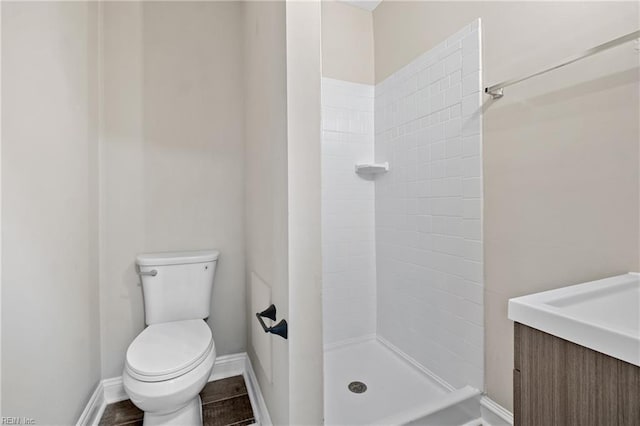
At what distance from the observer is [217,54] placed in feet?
6.22

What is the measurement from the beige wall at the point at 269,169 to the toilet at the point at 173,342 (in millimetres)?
295

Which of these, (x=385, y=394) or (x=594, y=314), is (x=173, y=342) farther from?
(x=594, y=314)

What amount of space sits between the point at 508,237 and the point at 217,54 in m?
1.99

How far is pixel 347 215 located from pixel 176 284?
1.23m

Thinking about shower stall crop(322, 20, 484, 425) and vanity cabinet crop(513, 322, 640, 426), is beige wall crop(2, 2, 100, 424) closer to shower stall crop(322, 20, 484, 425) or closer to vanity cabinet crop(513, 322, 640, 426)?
shower stall crop(322, 20, 484, 425)

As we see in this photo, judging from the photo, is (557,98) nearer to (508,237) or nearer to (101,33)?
(508,237)

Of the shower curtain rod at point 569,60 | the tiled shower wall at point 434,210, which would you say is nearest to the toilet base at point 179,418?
the tiled shower wall at point 434,210

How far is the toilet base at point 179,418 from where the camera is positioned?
4.32ft

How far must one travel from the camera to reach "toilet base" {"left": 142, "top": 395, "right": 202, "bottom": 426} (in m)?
1.32

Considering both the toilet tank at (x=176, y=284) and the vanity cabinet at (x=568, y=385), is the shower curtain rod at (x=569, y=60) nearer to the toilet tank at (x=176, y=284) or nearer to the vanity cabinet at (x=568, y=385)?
the vanity cabinet at (x=568, y=385)

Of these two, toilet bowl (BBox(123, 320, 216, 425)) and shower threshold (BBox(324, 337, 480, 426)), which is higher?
toilet bowl (BBox(123, 320, 216, 425))

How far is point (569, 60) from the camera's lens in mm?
1029

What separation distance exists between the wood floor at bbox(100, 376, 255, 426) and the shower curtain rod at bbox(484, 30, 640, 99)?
1.99 meters

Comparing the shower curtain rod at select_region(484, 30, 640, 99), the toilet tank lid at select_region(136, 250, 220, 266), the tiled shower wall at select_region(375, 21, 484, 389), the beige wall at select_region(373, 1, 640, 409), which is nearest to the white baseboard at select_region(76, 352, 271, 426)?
the toilet tank lid at select_region(136, 250, 220, 266)
